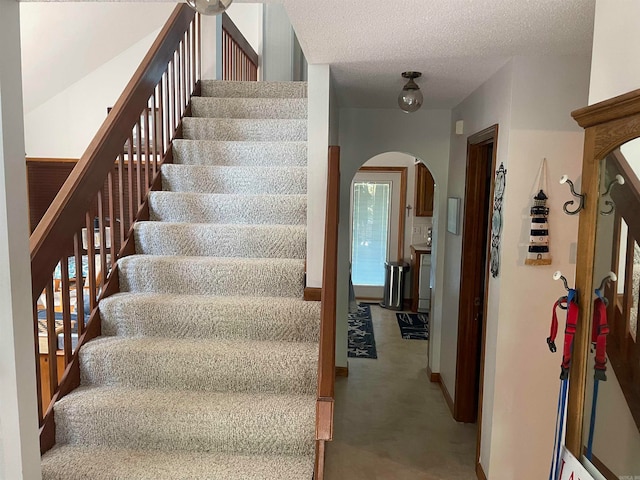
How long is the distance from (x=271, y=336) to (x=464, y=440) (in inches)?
69.8

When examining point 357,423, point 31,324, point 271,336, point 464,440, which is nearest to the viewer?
point 31,324

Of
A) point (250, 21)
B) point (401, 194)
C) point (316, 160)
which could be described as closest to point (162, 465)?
point (316, 160)

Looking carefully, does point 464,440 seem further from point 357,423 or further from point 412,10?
point 412,10

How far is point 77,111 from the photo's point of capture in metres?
4.49

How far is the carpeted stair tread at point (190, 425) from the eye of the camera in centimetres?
187

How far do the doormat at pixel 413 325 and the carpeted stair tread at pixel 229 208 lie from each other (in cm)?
315

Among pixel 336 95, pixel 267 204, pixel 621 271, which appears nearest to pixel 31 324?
pixel 267 204

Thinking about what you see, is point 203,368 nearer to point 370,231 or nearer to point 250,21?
point 250,21

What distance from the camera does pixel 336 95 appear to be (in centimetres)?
326

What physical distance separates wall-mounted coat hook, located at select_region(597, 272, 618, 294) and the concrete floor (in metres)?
1.90

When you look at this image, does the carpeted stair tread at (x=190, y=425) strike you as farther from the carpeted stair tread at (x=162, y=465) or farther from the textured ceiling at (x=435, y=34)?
the textured ceiling at (x=435, y=34)

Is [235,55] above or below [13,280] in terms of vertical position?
above

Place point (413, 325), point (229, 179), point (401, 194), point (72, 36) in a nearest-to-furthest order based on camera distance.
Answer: point (229, 179) → point (72, 36) → point (413, 325) → point (401, 194)

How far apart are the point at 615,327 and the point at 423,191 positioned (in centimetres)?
540
